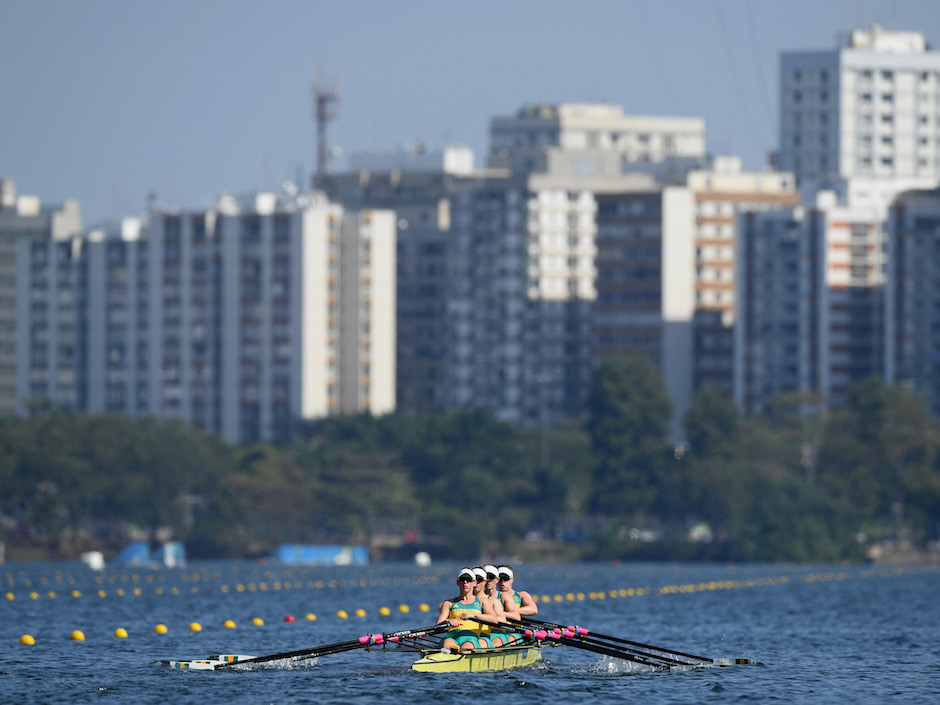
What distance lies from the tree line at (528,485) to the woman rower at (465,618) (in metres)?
114

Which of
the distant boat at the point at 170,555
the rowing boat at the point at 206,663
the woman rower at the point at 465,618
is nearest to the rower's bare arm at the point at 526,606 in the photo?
the woman rower at the point at 465,618

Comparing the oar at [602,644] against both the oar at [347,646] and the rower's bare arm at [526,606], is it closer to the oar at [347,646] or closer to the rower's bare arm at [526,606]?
the rower's bare arm at [526,606]

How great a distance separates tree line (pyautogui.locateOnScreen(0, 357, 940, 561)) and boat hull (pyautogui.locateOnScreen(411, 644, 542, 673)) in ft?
372

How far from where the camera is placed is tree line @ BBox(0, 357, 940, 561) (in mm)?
174375

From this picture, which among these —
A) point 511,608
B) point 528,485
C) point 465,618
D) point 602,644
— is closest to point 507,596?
point 511,608

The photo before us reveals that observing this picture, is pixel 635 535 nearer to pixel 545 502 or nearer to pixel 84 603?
pixel 545 502

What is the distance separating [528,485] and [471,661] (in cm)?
12896

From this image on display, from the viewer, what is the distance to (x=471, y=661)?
199ft

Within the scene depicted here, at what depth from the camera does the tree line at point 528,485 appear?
17438 cm

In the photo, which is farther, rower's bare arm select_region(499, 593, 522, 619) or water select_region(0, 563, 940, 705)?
rower's bare arm select_region(499, 593, 522, 619)

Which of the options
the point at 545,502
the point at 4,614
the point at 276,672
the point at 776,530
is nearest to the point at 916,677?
the point at 276,672

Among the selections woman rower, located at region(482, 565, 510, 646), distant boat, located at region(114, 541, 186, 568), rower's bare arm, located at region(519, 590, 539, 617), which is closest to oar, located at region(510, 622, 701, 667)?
rower's bare arm, located at region(519, 590, 539, 617)

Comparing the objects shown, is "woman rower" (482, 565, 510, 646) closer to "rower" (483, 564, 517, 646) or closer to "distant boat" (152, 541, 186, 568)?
"rower" (483, 564, 517, 646)

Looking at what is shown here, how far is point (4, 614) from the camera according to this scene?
90312mm
